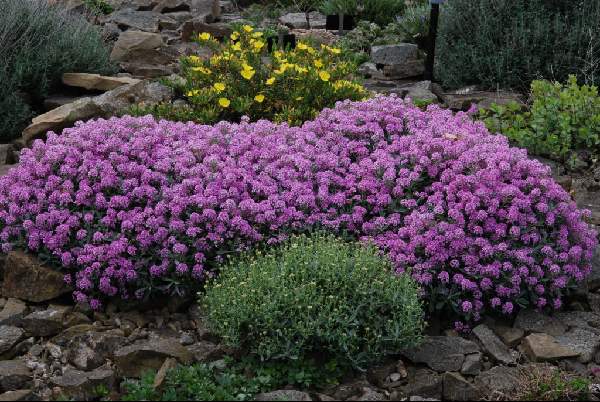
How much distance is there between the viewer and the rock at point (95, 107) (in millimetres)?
7027

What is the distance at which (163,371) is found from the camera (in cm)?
416

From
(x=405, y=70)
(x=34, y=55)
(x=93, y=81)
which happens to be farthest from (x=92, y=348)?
(x=405, y=70)

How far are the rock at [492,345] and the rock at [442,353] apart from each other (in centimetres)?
7

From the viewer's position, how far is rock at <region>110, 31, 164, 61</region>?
9.71m

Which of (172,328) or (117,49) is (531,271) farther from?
(117,49)

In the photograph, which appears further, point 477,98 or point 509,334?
point 477,98

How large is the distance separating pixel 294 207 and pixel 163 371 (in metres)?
1.53

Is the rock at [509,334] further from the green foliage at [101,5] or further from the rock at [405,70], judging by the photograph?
the green foliage at [101,5]

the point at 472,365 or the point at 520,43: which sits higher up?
the point at 520,43

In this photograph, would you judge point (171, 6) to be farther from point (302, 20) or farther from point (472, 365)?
point (472, 365)

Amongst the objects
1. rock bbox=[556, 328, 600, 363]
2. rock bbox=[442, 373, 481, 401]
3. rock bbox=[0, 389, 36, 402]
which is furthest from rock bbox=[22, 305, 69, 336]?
rock bbox=[556, 328, 600, 363]

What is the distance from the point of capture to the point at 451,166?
551 centimetres

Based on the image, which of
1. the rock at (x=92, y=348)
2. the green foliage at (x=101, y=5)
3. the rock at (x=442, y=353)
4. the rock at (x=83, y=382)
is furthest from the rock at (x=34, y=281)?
the green foliage at (x=101, y=5)

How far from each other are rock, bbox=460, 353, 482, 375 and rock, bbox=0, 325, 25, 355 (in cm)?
249
